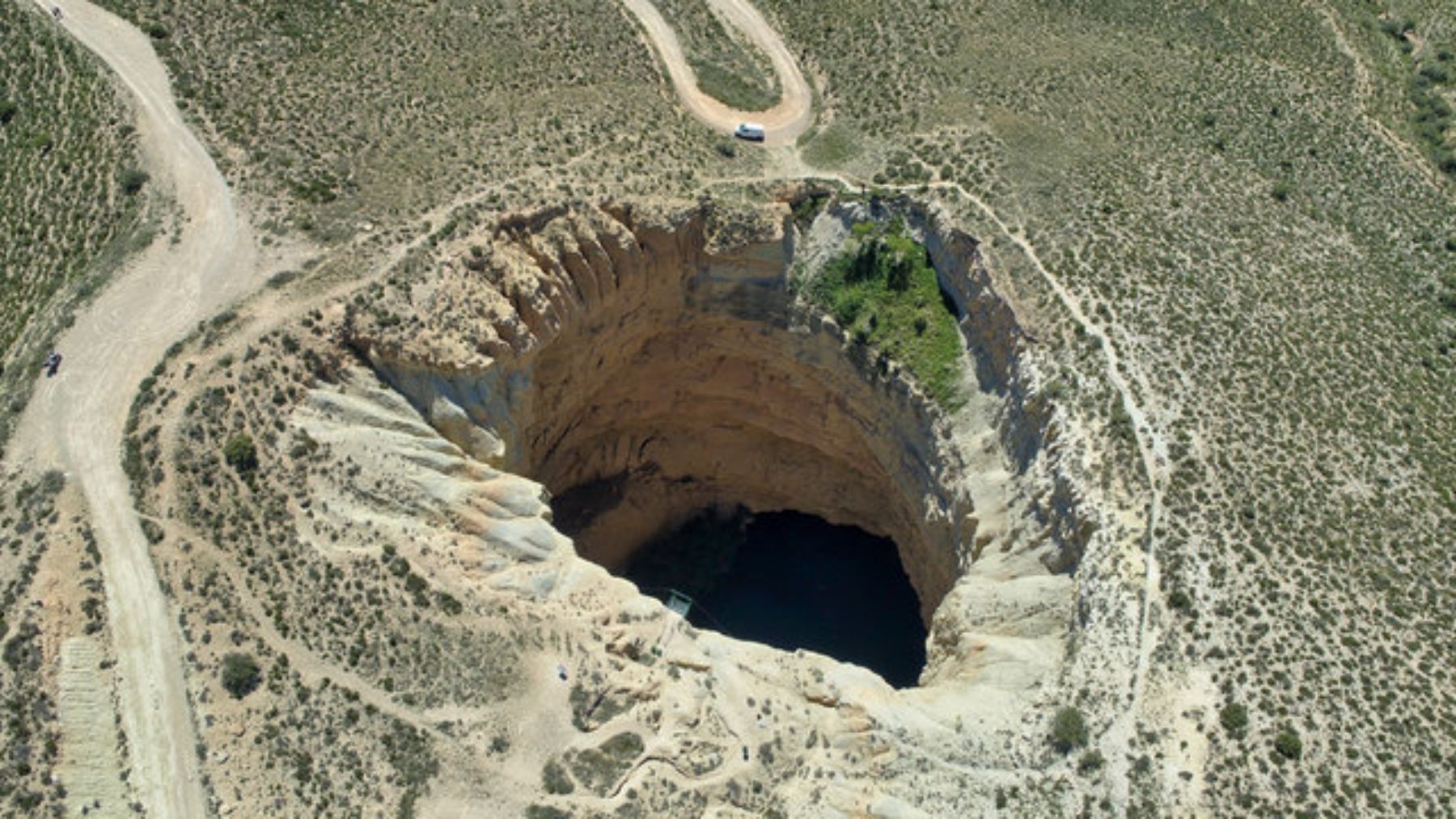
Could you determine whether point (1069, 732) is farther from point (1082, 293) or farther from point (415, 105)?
point (415, 105)

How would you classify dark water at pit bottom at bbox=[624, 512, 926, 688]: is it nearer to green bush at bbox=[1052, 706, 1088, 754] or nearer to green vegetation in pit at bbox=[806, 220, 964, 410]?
green vegetation in pit at bbox=[806, 220, 964, 410]

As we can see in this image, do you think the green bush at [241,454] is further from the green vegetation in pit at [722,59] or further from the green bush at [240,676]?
the green vegetation in pit at [722,59]

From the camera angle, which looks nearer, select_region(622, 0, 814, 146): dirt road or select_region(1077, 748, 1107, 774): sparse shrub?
select_region(1077, 748, 1107, 774): sparse shrub

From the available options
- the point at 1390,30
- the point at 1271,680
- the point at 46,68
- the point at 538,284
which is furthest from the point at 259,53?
the point at 1390,30

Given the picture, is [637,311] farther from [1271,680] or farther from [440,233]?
[1271,680]

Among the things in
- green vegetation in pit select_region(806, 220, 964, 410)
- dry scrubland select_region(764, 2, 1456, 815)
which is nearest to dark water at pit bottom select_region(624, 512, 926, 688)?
green vegetation in pit select_region(806, 220, 964, 410)

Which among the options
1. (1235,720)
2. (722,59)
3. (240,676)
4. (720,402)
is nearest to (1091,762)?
(1235,720)
